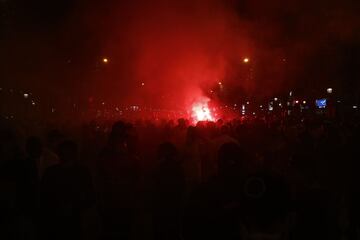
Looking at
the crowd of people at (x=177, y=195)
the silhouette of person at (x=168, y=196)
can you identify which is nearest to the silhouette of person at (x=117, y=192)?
Result: the crowd of people at (x=177, y=195)

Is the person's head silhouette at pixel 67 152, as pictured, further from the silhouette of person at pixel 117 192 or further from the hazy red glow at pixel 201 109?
the hazy red glow at pixel 201 109

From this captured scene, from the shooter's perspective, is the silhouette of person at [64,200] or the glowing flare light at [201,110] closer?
the silhouette of person at [64,200]

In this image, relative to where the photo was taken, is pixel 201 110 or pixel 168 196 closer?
pixel 168 196

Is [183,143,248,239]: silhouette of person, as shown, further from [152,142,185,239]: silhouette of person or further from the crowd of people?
[152,142,185,239]: silhouette of person

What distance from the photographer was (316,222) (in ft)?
11.0

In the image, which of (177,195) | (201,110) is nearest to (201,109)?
(201,110)

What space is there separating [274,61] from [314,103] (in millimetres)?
12354

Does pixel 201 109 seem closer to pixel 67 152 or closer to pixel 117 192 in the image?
pixel 117 192

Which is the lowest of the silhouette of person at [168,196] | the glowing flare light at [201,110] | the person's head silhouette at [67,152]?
the silhouette of person at [168,196]

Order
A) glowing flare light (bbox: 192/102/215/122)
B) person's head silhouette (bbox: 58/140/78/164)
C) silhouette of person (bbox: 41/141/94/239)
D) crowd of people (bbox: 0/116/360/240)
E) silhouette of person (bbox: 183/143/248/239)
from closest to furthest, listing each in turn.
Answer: crowd of people (bbox: 0/116/360/240) → silhouette of person (bbox: 183/143/248/239) → silhouette of person (bbox: 41/141/94/239) → person's head silhouette (bbox: 58/140/78/164) → glowing flare light (bbox: 192/102/215/122)

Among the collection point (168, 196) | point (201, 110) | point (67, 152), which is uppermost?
point (201, 110)

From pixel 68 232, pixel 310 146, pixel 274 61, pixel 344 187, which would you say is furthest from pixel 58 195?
pixel 274 61

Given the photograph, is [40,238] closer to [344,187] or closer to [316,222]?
[316,222]

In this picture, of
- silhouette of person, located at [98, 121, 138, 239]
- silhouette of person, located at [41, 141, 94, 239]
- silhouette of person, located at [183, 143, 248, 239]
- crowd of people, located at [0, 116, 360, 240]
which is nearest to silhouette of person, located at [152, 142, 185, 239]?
crowd of people, located at [0, 116, 360, 240]
